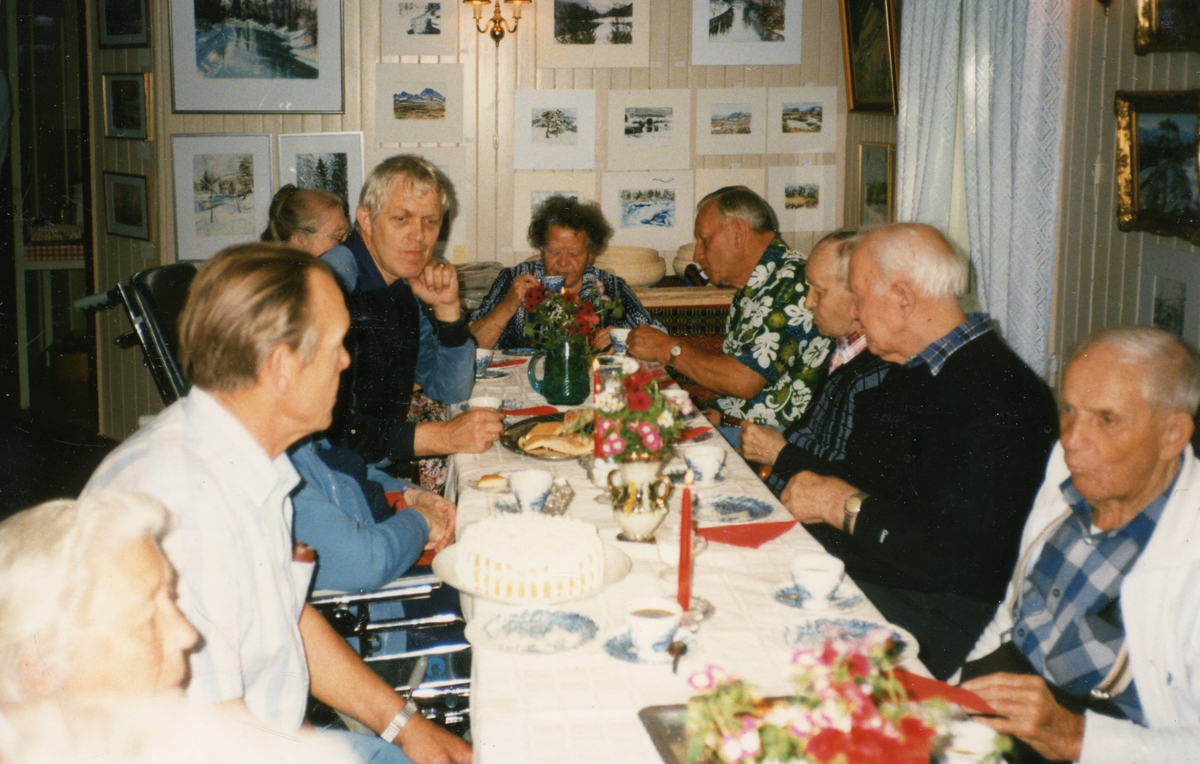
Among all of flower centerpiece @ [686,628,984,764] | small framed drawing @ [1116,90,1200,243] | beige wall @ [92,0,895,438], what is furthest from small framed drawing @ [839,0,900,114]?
flower centerpiece @ [686,628,984,764]

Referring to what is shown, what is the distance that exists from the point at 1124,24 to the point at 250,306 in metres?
2.70

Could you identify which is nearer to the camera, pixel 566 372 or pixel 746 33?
pixel 566 372

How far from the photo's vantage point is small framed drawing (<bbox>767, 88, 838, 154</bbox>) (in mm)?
5707

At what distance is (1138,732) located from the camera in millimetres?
1499

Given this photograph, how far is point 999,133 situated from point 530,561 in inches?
109

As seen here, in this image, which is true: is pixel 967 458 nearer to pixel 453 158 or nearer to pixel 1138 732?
pixel 1138 732

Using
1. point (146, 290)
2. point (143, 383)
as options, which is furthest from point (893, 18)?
point (143, 383)

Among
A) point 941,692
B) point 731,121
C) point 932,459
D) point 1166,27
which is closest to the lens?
point 941,692

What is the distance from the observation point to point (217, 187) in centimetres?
546

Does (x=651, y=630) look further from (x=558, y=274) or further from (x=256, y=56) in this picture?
(x=256, y=56)

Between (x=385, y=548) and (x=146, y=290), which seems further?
(x=146, y=290)

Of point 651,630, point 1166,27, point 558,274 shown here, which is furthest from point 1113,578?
point 558,274

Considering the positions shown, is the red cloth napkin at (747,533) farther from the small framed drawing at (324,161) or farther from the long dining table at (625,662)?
the small framed drawing at (324,161)

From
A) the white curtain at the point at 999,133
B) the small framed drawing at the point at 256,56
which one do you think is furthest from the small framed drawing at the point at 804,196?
the small framed drawing at the point at 256,56
